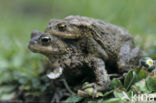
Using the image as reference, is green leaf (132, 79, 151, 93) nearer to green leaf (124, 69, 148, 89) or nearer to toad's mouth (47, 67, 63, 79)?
green leaf (124, 69, 148, 89)

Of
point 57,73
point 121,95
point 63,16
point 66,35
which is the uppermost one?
point 63,16

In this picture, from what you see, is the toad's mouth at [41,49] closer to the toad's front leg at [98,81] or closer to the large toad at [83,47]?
the large toad at [83,47]

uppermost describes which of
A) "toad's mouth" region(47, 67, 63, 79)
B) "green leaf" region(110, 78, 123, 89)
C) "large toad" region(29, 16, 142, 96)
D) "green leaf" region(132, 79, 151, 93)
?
"large toad" region(29, 16, 142, 96)

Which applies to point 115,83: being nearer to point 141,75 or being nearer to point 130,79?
point 130,79

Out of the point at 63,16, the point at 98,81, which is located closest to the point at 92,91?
the point at 98,81

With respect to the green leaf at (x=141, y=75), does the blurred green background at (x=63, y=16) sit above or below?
above

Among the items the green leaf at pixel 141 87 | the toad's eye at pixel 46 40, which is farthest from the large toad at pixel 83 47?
the green leaf at pixel 141 87

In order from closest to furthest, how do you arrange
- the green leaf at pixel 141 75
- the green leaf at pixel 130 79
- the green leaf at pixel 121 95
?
the green leaf at pixel 121 95 → the green leaf at pixel 130 79 → the green leaf at pixel 141 75

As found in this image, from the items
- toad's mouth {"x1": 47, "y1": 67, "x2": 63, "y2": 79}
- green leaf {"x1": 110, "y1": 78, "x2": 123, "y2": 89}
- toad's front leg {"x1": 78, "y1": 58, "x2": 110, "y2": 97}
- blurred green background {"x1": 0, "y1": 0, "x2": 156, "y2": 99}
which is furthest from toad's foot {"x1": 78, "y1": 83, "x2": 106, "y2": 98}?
blurred green background {"x1": 0, "y1": 0, "x2": 156, "y2": 99}

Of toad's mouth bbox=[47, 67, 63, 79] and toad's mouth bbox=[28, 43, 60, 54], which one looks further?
toad's mouth bbox=[47, 67, 63, 79]
